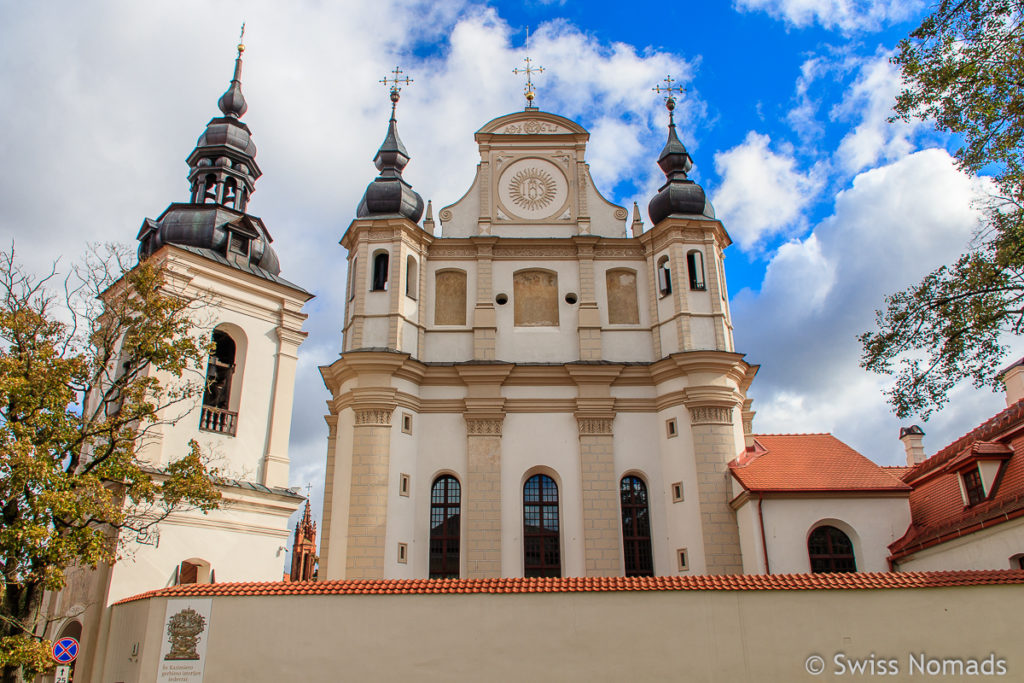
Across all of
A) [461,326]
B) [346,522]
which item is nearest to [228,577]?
[346,522]

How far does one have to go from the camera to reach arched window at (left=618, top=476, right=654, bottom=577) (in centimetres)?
2131

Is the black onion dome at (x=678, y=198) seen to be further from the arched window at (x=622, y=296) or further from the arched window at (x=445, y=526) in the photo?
the arched window at (x=445, y=526)

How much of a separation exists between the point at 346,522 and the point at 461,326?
20.7ft

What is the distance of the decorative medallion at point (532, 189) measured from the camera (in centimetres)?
2541

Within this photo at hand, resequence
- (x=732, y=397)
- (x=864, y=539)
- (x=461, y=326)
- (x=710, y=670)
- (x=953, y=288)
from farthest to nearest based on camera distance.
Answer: (x=461, y=326) → (x=732, y=397) → (x=864, y=539) → (x=710, y=670) → (x=953, y=288)

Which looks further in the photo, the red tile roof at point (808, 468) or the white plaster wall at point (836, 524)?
the red tile roof at point (808, 468)

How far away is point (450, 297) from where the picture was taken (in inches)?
960

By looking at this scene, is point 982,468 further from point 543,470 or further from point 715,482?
point 543,470

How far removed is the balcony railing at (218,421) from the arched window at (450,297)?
21.0ft

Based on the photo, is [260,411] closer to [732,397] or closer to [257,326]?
[257,326]

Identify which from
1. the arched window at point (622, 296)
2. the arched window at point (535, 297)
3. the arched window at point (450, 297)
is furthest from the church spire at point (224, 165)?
the arched window at point (622, 296)

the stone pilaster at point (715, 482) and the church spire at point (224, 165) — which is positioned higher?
the church spire at point (224, 165)

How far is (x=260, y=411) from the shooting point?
67.4ft

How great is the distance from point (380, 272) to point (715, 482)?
10.5 metres
